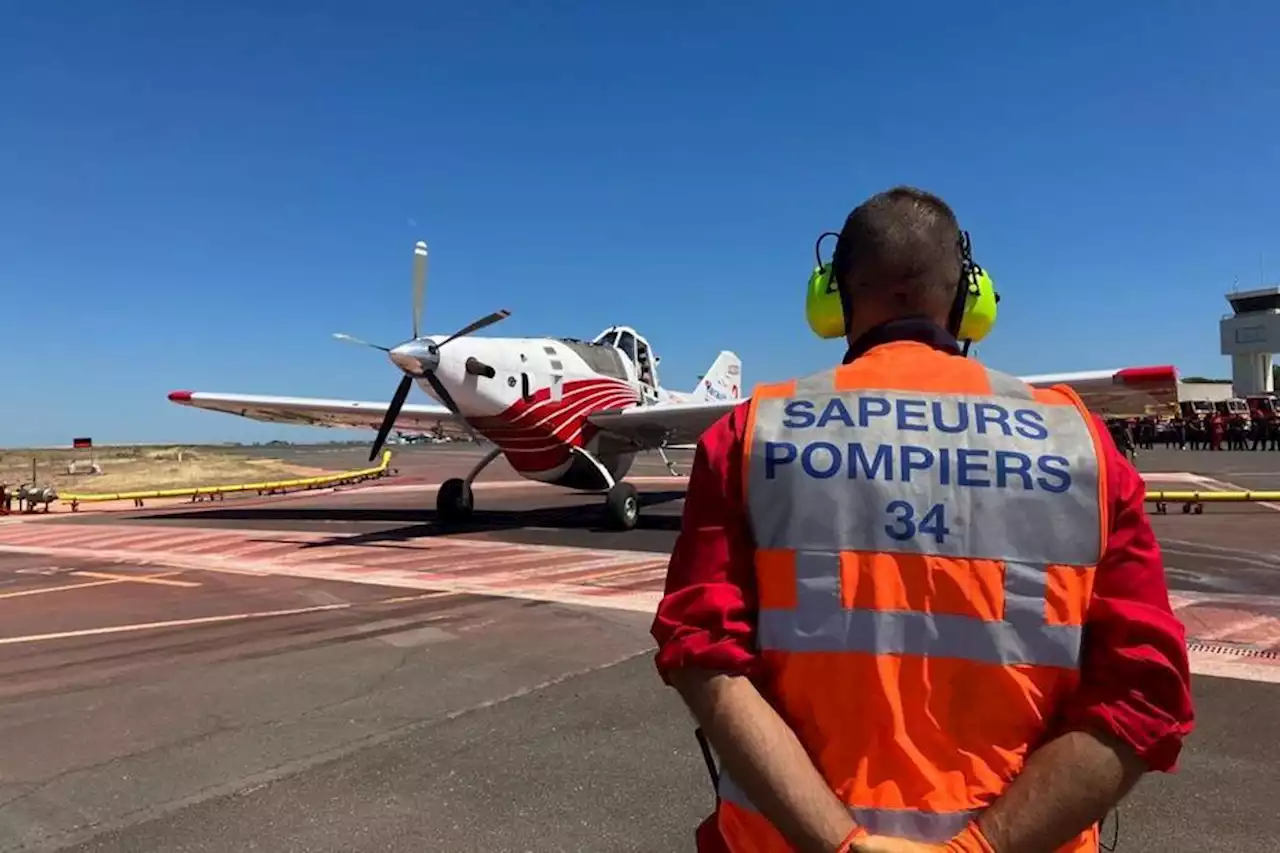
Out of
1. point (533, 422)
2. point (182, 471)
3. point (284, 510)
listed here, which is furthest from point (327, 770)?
point (182, 471)

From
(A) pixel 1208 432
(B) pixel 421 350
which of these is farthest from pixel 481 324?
(A) pixel 1208 432

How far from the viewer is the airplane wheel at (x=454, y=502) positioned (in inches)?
688

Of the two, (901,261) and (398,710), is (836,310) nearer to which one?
(901,261)

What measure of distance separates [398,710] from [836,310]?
428 centimetres

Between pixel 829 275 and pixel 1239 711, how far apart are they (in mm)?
4689

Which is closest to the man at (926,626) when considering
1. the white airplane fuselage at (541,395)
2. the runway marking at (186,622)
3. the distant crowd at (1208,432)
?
the runway marking at (186,622)

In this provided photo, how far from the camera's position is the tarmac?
378 cm

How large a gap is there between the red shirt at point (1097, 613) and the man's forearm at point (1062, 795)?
0.03 m

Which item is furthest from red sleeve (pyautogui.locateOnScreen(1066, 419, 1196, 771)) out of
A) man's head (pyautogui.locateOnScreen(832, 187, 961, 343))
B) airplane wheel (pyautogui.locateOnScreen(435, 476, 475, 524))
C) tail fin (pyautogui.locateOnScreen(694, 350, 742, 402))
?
tail fin (pyautogui.locateOnScreen(694, 350, 742, 402))

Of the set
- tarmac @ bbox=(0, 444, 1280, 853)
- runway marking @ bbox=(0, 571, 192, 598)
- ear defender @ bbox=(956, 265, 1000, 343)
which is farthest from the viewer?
runway marking @ bbox=(0, 571, 192, 598)

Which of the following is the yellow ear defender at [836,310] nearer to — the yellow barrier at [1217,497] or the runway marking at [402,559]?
the runway marking at [402,559]

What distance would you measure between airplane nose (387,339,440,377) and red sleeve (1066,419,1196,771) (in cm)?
1349

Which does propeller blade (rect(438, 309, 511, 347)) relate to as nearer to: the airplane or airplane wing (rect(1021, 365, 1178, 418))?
the airplane

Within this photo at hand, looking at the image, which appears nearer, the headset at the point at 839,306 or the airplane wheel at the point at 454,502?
the headset at the point at 839,306
